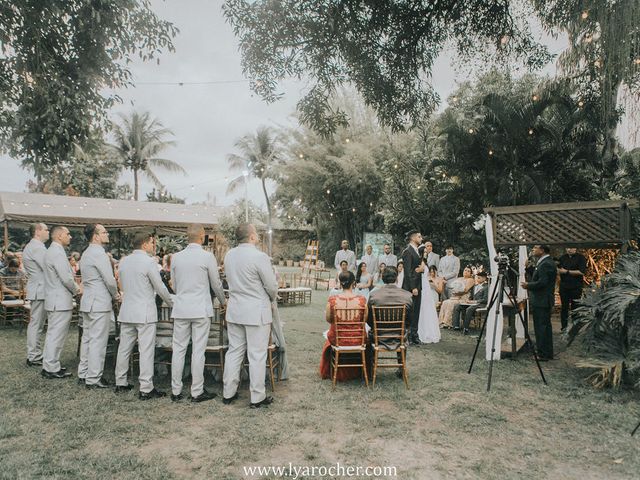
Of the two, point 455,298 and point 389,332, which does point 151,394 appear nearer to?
point 389,332

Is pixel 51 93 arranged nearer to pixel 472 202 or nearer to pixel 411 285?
pixel 411 285

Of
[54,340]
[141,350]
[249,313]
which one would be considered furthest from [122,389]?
[249,313]

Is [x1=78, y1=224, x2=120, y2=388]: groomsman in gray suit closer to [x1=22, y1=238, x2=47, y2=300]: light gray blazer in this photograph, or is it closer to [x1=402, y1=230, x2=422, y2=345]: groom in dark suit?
[x1=22, y1=238, x2=47, y2=300]: light gray blazer

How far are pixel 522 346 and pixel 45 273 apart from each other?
702cm

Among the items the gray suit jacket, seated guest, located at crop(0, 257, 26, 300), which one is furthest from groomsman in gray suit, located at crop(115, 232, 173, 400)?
seated guest, located at crop(0, 257, 26, 300)

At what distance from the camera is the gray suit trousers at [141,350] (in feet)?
15.9

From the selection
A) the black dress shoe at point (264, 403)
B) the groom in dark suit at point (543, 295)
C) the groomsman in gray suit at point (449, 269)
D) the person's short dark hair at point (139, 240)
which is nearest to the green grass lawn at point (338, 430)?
the black dress shoe at point (264, 403)

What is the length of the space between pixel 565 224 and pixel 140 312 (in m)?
5.67

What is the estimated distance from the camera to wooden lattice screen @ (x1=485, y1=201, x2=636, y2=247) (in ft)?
19.7

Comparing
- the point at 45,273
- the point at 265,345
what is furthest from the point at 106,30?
the point at 265,345

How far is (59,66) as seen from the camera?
558 centimetres

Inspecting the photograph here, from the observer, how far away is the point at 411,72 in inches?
277

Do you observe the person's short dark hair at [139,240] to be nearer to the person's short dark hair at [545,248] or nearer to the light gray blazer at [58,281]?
the light gray blazer at [58,281]

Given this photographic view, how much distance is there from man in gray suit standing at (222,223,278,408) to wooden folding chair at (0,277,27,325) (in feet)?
20.3
